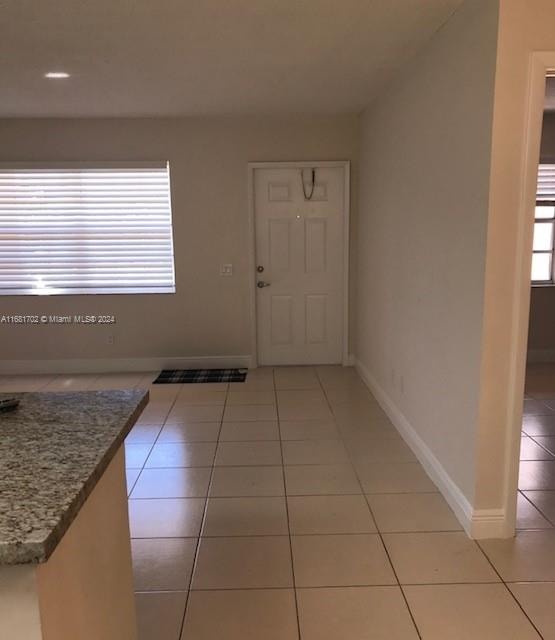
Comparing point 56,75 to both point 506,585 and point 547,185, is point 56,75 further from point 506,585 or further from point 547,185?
point 547,185

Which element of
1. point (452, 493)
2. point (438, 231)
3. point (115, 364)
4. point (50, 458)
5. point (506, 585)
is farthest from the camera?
point (115, 364)

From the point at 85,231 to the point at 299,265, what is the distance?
2.12 m

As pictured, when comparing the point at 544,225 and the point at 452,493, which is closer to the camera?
the point at 452,493

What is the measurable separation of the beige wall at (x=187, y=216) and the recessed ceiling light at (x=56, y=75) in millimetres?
1460

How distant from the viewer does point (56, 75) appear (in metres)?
3.53

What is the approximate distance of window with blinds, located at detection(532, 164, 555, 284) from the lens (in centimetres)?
539

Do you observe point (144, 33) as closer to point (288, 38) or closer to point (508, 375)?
point (288, 38)

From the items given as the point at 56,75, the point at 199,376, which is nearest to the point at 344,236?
the point at 199,376

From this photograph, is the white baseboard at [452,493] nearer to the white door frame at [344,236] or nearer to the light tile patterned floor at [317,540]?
the light tile patterned floor at [317,540]

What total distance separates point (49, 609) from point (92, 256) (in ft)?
15.3

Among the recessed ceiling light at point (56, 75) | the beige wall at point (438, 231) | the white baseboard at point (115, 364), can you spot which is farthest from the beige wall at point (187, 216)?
the recessed ceiling light at point (56, 75)

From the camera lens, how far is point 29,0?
7.76ft

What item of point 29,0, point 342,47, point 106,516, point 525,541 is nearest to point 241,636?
point 106,516

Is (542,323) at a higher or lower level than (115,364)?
higher
